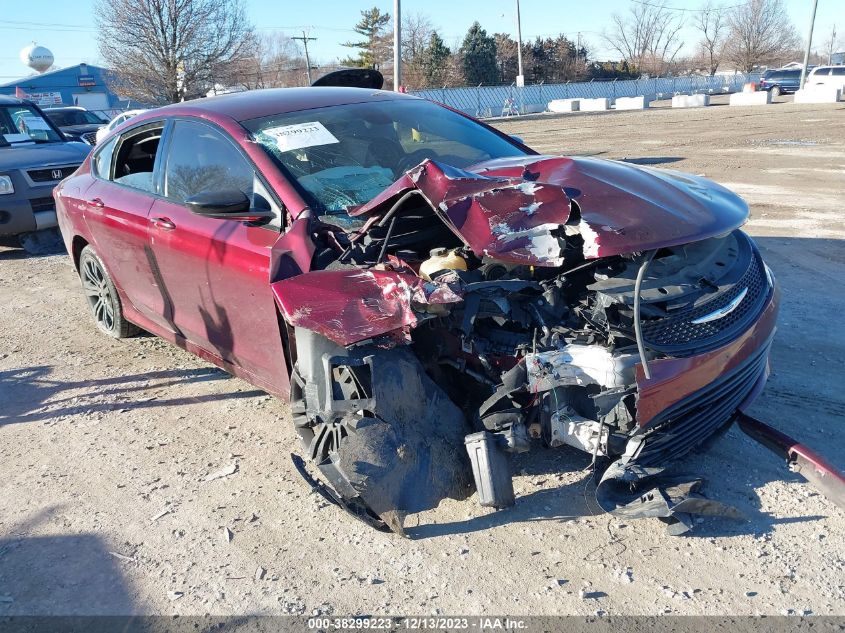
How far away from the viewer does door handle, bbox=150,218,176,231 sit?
3881 mm

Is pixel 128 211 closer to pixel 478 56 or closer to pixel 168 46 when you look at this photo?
pixel 168 46

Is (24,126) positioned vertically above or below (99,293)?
above

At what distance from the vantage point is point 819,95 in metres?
35.4

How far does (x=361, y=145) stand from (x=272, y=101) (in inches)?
26.8

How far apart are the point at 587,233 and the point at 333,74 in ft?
11.1

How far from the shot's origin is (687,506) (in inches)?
104

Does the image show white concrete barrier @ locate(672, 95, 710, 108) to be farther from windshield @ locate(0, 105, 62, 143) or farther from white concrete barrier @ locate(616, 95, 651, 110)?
windshield @ locate(0, 105, 62, 143)

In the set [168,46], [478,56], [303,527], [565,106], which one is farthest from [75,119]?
[478,56]

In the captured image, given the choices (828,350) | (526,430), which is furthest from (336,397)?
(828,350)

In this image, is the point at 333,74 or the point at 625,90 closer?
the point at 333,74

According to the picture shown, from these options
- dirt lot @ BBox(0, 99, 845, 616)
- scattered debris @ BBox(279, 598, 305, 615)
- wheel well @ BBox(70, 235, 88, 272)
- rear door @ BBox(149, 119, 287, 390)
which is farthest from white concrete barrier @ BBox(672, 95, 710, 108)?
scattered debris @ BBox(279, 598, 305, 615)

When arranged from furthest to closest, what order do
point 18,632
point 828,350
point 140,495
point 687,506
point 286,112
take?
point 828,350 < point 286,112 < point 140,495 < point 687,506 < point 18,632

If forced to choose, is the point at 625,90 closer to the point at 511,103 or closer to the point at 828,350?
the point at 511,103

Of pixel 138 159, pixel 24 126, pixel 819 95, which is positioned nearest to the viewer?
pixel 138 159
